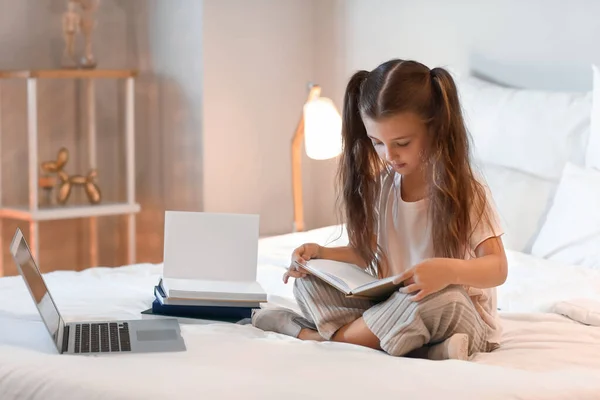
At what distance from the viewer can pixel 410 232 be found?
1705 mm

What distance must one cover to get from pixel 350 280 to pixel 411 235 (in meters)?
0.22

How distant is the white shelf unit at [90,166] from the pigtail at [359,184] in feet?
5.11

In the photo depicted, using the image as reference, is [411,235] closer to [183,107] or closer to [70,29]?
[183,107]

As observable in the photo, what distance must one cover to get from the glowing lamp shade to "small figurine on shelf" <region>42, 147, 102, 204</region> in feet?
2.77

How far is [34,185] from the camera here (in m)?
3.04

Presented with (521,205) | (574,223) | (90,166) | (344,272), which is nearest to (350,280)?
(344,272)

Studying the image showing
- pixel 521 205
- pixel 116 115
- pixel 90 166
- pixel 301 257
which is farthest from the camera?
pixel 116 115

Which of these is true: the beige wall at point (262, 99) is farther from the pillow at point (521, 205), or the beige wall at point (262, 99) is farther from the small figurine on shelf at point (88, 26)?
the pillow at point (521, 205)

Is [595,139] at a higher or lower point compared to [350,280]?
higher

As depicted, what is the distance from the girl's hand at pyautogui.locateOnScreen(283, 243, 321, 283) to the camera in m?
1.67

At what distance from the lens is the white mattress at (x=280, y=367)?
1263 mm

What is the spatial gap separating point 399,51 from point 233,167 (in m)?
0.70

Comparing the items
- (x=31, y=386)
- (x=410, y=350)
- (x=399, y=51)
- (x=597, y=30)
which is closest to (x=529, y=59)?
(x=597, y=30)

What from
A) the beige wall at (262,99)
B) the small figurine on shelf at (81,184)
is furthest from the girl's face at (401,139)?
the small figurine on shelf at (81,184)
